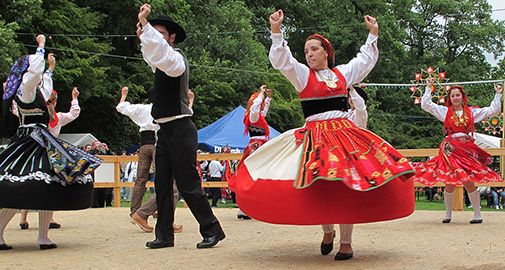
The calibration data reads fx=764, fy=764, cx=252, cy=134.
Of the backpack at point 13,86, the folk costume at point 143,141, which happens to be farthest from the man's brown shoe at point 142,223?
the backpack at point 13,86

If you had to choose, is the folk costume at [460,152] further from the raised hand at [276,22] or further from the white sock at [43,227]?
the white sock at [43,227]

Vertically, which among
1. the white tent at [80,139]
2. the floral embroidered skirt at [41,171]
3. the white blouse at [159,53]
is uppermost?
the white blouse at [159,53]

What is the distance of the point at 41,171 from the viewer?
21.5 feet

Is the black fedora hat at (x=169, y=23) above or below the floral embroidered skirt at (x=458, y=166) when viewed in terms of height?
above

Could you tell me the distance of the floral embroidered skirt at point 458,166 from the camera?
9102 mm

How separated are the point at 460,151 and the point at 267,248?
12.2ft

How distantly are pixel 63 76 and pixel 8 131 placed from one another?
15.2 metres

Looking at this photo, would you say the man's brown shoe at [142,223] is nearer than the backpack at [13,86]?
No

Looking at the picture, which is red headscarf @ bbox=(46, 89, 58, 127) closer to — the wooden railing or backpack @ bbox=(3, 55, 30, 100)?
backpack @ bbox=(3, 55, 30, 100)

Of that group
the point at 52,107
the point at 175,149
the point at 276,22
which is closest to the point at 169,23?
the point at 175,149

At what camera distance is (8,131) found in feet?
23.1

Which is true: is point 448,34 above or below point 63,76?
above

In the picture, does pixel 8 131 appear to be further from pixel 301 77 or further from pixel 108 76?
pixel 108 76

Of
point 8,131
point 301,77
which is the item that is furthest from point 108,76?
point 301,77
